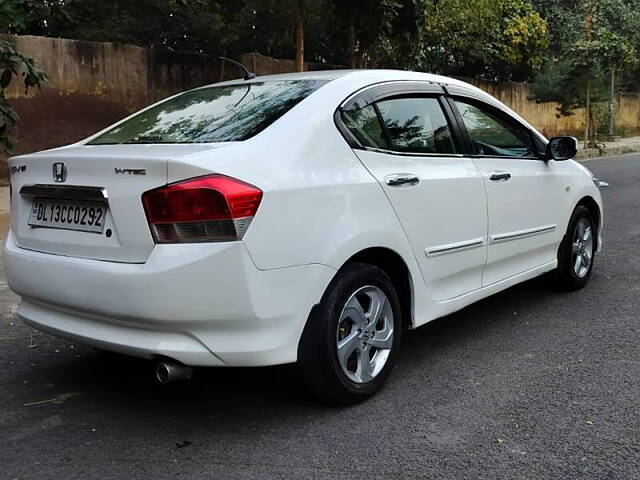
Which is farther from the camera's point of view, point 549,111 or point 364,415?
point 549,111

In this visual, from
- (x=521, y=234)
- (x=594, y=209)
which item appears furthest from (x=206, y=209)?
(x=594, y=209)

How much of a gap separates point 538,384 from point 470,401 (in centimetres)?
44

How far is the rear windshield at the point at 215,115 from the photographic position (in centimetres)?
317

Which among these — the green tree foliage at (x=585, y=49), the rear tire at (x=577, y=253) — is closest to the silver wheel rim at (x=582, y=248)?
the rear tire at (x=577, y=253)

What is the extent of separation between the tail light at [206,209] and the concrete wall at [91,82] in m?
8.34

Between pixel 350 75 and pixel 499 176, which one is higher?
pixel 350 75

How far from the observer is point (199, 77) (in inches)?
502

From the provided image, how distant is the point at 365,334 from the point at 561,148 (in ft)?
7.64

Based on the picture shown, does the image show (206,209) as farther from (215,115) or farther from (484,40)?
(484,40)

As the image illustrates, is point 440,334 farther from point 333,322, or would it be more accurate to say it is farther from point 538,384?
point 333,322

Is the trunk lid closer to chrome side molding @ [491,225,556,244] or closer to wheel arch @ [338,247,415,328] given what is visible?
wheel arch @ [338,247,415,328]

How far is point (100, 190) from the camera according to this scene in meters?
2.91

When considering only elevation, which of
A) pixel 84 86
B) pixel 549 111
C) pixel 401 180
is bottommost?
pixel 401 180

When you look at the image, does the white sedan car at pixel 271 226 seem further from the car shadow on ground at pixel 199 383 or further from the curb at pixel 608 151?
the curb at pixel 608 151
